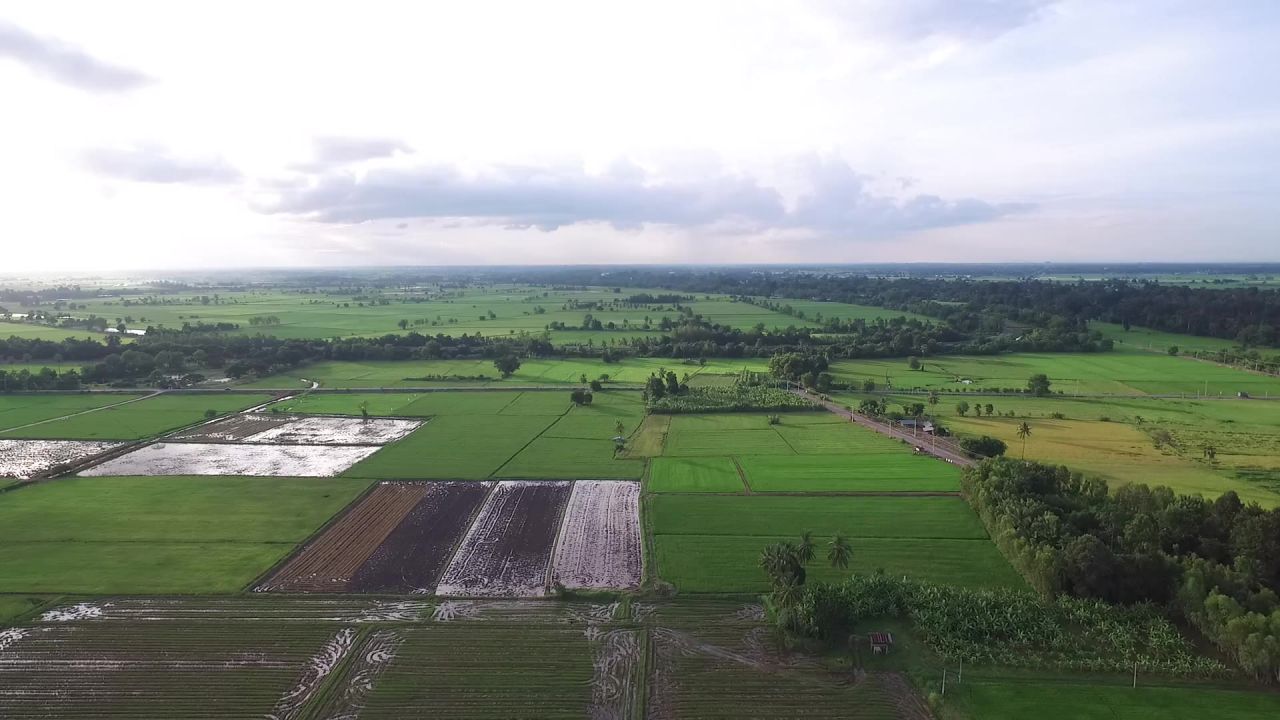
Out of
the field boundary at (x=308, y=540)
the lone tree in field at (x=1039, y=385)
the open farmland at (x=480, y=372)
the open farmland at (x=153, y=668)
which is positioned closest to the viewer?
the open farmland at (x=153, y=668)

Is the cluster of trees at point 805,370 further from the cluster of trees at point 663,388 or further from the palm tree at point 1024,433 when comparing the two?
the palm tree at point 1024,433

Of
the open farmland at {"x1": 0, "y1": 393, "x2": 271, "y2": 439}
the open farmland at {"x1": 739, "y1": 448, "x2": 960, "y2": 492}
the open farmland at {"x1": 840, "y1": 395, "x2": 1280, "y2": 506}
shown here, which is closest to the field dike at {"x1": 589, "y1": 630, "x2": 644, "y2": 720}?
the open farmland at {"x1": 739, "y1": 448, "x2": 960, "y2": 492}

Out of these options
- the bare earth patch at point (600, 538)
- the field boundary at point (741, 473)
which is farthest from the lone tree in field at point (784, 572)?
the field boundary at point (741, 473)

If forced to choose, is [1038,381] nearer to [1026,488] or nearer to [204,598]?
[1026,488]

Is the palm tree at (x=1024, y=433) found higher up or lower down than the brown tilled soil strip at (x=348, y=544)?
higher up

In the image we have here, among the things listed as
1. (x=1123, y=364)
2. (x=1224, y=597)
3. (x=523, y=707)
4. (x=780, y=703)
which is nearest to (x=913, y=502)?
(x=1224, y=597)

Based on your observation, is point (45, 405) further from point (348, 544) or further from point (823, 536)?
point (823, 536)
